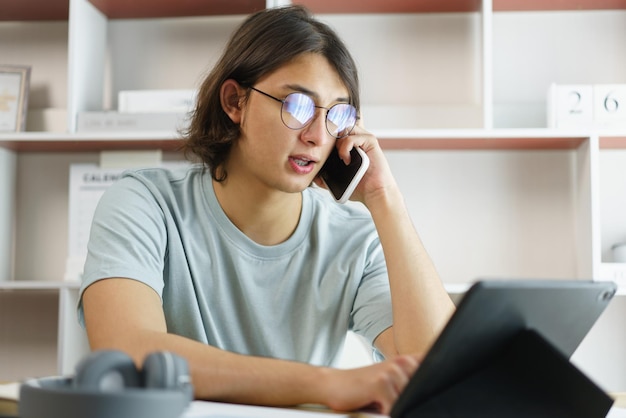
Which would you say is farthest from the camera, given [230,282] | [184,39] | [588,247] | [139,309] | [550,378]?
[184,39]

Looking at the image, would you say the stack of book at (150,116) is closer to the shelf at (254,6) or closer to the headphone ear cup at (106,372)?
the shelf at (254,6)

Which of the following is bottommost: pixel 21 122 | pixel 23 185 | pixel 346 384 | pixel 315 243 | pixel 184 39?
pixel 346 384

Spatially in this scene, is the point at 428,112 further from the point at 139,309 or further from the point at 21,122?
the point at 139,309

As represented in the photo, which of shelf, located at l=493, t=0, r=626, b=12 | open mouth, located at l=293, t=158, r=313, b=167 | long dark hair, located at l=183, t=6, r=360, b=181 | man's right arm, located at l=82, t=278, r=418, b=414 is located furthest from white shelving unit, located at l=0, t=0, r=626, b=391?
man's right arm, located at l=82, t=278, r=418, b=414

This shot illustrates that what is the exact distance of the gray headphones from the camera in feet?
2.03

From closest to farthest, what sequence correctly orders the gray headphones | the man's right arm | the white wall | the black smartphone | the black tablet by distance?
the gray headphones
the black tablet
the man's right arm
the black smartphone
the white wall

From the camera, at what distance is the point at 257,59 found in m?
1.60

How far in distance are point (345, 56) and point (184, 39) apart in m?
1.29

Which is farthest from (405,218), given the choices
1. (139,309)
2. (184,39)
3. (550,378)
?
(184,39)

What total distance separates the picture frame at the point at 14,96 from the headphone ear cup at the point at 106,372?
2116mm

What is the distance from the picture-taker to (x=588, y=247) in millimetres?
2396

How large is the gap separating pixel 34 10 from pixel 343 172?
1.56m

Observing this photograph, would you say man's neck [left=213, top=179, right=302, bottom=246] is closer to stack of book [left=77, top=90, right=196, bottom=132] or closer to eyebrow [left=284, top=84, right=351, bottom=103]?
eyebrow [left=284, top=84, right=351, bottom=103]

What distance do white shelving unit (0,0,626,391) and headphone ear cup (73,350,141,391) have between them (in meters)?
1.90
